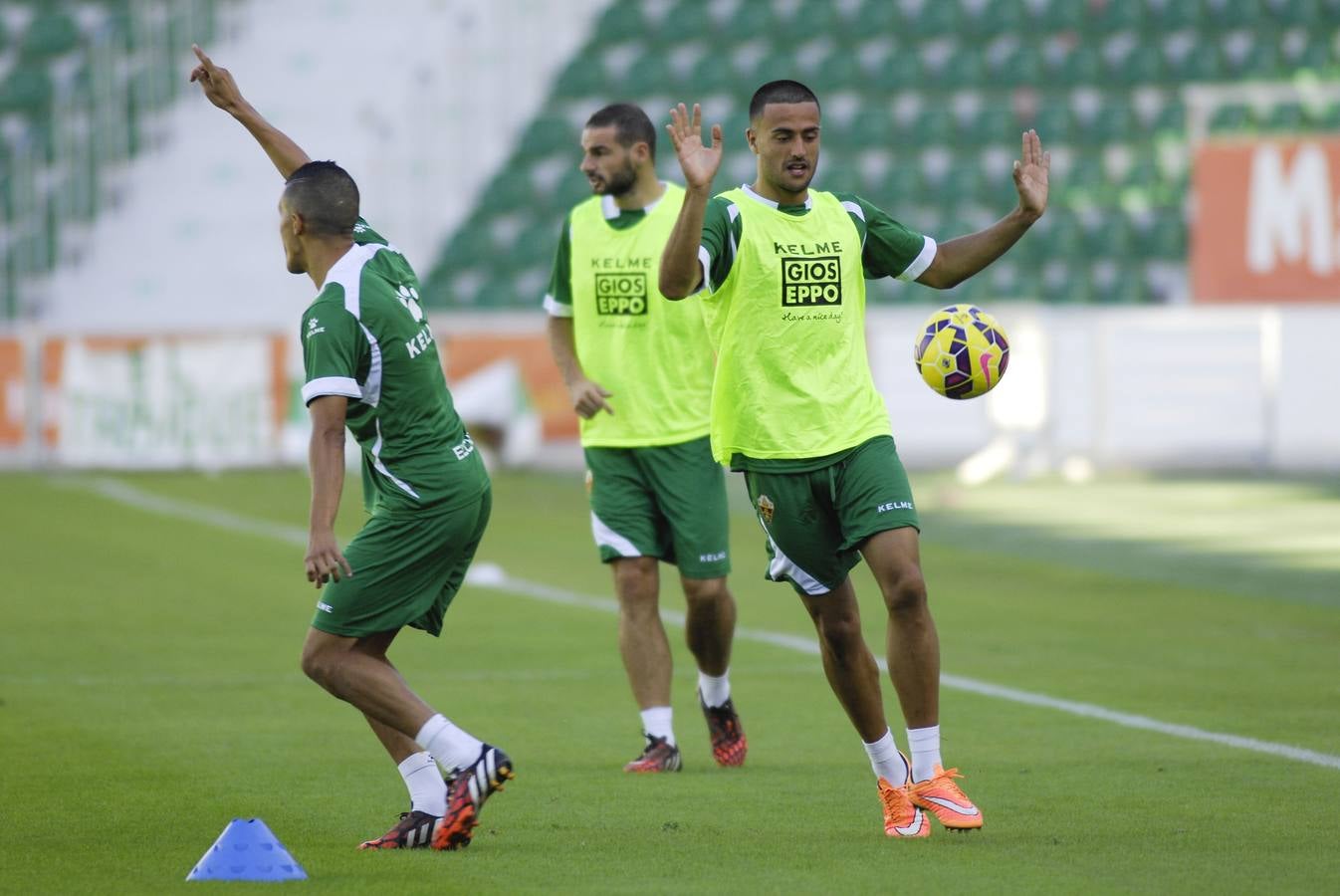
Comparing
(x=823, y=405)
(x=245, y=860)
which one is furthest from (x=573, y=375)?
(x=245, y=860)

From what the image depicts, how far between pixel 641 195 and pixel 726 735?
2.00 m

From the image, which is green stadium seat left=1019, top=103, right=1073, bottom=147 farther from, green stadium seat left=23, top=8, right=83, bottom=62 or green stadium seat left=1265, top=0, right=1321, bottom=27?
green stadium seat left=23, top=8, right=83, bottom=62

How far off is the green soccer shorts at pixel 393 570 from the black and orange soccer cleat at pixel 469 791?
45cm

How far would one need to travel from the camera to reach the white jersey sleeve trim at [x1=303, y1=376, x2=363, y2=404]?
5.68m

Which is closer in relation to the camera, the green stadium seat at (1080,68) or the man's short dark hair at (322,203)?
the man's short dark hair at (322,203)

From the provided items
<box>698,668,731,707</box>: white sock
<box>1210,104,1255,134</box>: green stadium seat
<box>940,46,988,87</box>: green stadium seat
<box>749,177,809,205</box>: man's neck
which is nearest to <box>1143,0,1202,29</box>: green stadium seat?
<box>1210,104,1255,134</box>: green stadium seat

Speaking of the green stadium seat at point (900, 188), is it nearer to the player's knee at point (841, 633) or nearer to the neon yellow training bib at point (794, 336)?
the neon yellow training bib at point (794, 336)

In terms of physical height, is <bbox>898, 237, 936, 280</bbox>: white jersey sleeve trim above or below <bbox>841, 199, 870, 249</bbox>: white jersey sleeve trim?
below

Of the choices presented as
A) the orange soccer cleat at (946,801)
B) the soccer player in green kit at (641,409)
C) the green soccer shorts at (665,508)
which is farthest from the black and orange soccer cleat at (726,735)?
the orange soccer cleat at (946,801)

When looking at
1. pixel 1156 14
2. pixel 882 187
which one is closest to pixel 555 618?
pixel 882 187

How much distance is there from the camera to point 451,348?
78.5 ft

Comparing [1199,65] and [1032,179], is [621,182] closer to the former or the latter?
[1032,179]

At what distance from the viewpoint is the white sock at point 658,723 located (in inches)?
291

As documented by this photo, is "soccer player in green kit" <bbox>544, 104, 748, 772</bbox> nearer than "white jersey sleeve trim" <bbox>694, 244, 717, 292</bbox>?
No
